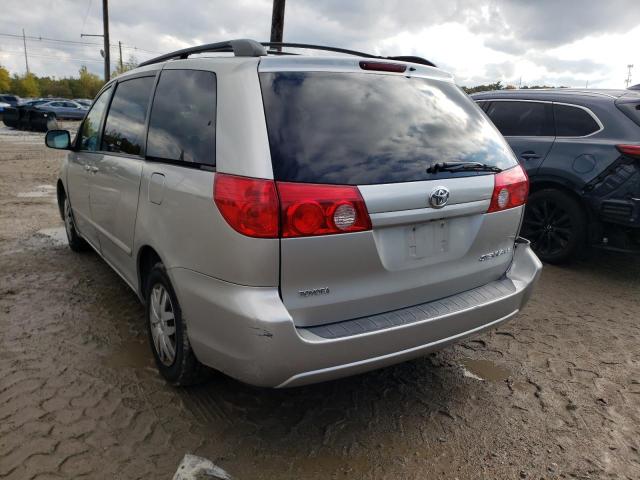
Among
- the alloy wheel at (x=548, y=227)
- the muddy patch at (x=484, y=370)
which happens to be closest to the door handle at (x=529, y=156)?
the alloy wheel at (x=548, y=227)

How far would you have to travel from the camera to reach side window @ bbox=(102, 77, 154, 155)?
3.19 metres

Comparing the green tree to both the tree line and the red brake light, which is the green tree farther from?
the red brake light

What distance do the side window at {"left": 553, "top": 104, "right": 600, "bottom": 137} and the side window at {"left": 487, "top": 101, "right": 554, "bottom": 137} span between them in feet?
0.27

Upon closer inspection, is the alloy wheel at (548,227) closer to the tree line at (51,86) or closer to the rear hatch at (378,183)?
the rear hatch at (378,183)

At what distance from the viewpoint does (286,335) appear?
6.84ft

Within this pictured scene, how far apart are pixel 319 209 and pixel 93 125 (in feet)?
9.86

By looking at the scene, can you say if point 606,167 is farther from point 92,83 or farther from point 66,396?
point 92,83

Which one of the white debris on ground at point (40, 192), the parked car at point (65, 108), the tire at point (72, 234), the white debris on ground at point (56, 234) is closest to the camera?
the tire at point (72, 234)

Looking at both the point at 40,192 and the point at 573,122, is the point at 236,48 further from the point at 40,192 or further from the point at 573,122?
the point at 40,192

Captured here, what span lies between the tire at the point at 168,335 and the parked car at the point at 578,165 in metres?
4.05

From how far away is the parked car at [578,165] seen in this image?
4.73 m

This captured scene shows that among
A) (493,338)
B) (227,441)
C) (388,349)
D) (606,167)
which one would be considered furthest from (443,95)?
(606,167)

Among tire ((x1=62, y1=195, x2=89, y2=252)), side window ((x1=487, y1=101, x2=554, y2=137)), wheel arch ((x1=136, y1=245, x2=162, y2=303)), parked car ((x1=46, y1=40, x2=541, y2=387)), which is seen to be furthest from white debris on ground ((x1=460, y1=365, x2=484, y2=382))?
tire ((x1=62, y1=195, x2=89, y2=252))

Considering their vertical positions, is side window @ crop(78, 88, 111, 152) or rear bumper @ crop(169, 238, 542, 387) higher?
side window @ crop(78, 88, 111, 152)
